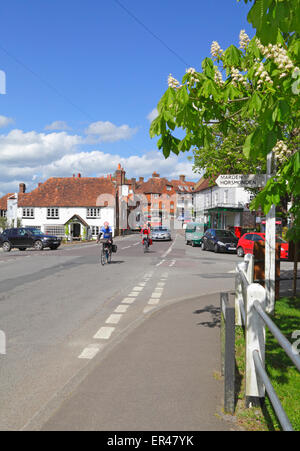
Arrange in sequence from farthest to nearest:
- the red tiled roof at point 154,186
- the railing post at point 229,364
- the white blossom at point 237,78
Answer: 1. the red tiled roof at point 154,186
2. the white blossom at point 237,78
3. the railing post at point 229,364

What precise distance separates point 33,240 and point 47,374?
27.8 m

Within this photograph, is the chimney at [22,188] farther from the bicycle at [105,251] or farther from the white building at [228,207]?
the bicycle at [105,251]

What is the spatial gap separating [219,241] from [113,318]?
22.3 metres

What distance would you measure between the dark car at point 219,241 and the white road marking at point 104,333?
2247cm

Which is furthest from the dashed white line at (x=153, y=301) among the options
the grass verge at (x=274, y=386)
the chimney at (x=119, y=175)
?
the chimney at (x=119, y=175)

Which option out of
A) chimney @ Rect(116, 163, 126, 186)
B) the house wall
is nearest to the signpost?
the house wall

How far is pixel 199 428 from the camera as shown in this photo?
3.42 meters

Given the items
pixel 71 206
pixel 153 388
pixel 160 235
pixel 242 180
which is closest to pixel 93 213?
pixel 71 206

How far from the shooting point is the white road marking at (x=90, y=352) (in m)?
5.47

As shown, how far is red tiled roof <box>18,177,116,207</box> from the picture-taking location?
65688 millimetres

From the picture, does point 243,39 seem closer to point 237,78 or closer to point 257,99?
point 237,78

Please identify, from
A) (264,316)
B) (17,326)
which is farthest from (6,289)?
(264,316)

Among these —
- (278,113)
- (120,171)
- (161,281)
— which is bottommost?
(161,281)

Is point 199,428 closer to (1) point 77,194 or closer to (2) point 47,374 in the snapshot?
(2) point 47,374
